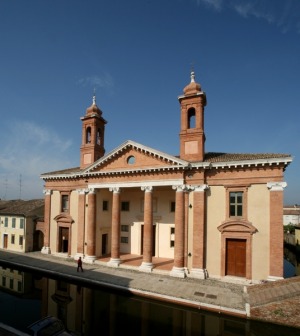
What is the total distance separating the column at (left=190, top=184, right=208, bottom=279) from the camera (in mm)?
18094

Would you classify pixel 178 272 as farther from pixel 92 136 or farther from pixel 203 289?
pixel 92 136

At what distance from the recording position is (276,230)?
16266mm

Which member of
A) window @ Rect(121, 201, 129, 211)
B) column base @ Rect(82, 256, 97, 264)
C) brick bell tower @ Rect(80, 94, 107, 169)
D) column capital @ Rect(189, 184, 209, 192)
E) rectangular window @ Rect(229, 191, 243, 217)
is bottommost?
column base @ Rect(82, 256, 97, 264)

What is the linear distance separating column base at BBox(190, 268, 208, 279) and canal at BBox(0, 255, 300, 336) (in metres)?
4.50

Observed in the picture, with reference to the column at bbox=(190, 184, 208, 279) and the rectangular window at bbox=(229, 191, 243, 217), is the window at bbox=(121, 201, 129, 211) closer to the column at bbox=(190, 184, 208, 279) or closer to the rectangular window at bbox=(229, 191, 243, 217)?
the column at bbox=(190, 184, 208, 279)

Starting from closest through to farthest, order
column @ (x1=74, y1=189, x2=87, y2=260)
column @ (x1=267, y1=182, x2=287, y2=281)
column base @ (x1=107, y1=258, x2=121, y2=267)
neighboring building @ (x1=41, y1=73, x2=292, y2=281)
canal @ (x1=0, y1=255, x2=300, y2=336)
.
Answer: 1. canal @ (x1=0, y1=255, x2=300, y2=336)
2. column @ (x1=267, y1=182, x2=287, y2=281)
3. neighboring building @ (x1=41, y1=73, x2=292, y2=281)
4. column base @ (x1=107, y1=258, x2=121, y2=267)
5. column @ (x1=74, y1=189, x2=87, y2=260)

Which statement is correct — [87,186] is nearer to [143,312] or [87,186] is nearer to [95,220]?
[95,220]

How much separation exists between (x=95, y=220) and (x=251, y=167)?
14.5m

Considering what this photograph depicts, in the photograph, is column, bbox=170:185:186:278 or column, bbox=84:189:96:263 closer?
column, bbox=170:185:186:278

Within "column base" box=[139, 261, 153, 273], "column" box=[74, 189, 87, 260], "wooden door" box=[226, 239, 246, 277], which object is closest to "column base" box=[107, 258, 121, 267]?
"column base" box=[139, 261, 153, 273]

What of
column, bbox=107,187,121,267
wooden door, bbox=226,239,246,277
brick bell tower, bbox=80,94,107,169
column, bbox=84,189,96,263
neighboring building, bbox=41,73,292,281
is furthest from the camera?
brick bell tower, bbox=80,94,107,169

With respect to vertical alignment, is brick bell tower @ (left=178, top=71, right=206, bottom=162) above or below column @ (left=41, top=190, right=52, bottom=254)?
above

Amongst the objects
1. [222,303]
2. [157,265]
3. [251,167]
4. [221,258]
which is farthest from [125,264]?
[251,167]

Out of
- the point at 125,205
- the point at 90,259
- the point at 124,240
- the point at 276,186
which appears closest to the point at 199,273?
the point at 276,186
